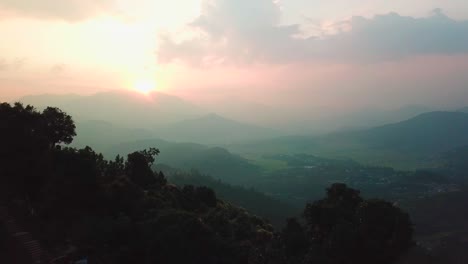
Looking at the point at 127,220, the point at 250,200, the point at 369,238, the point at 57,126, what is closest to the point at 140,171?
the point at 57,126

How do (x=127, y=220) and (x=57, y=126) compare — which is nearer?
(x=127, y=220)

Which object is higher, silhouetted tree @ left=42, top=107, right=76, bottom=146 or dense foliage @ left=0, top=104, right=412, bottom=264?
silhouetted tree @ left=42, top=107, right=76, bottom=146

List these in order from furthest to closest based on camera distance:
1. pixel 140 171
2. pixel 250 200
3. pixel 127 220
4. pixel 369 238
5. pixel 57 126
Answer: pixel 250 200
pixel 140 171
pixel 57 126
pixel 369 238
pixel 127 220

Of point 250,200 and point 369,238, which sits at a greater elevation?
point 369,238

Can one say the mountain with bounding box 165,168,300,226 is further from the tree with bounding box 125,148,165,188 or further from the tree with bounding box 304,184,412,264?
the tree with bounding box 304,184,412,264

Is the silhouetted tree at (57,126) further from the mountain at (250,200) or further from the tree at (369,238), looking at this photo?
the mountain at (250,200)

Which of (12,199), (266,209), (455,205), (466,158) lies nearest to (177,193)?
(12,199)

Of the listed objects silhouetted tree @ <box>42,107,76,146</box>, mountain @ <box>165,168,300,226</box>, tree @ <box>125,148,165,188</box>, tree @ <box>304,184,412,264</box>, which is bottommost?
mountain @ <box>165,168,300,226</box>

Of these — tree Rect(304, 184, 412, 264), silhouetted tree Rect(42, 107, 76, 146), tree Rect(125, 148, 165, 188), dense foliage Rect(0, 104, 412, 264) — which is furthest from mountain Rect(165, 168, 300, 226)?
tree Rect(304, 184, 412, 264)

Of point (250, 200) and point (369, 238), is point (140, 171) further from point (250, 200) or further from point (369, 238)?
point (250, 200)

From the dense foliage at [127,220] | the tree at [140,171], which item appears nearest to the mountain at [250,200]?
the tree at [140,171]

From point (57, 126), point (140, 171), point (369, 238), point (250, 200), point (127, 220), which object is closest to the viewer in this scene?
point (127, 220)
